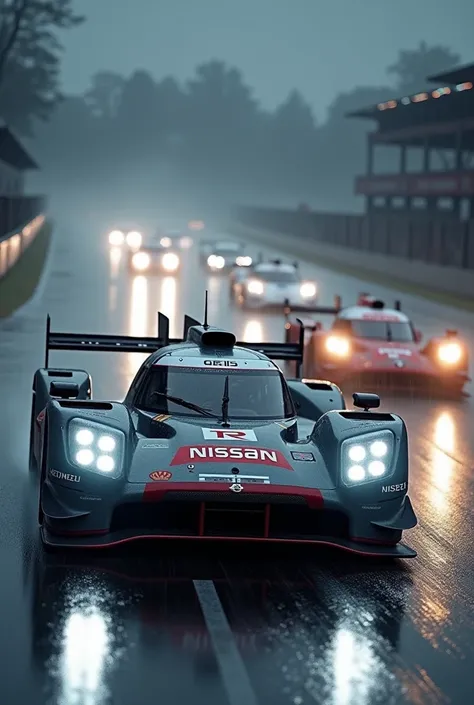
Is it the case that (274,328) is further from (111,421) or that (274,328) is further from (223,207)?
(223,207)

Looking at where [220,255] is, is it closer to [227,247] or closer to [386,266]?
[227,247]

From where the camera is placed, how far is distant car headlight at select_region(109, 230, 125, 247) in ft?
259

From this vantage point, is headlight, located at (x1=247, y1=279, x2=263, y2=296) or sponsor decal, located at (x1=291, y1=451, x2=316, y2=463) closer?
sponsor decal, located at (x1=291, y1=451, x2=316, y2=463)

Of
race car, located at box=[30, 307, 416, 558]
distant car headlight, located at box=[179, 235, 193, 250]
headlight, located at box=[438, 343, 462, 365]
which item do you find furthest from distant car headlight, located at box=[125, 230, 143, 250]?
race car, located at box=[30, 307, 416, 558]

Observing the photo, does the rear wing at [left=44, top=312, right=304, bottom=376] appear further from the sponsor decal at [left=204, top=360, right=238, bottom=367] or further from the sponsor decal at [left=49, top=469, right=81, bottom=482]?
the sponsor decal at [left=49, top=469, right=81, bottom=482]

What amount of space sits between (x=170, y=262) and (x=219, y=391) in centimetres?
4285

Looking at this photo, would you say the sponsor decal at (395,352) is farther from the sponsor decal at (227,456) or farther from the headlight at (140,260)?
the headlight at (140,260)

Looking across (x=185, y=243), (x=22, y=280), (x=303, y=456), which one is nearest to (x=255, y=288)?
(x=22, y=280)

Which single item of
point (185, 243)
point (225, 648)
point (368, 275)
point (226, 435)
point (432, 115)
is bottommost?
point (225, 648)

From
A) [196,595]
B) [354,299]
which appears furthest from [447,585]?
[354,299]

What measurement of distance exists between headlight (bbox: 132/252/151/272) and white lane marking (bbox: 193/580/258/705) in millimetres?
44983

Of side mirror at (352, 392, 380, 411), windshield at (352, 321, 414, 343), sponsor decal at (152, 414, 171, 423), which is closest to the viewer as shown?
sponsor decal at (152, 414, 171, 423)

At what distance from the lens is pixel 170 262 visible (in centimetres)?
5275

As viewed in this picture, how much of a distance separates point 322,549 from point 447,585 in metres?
1.10
